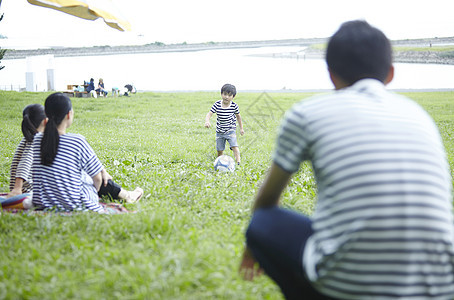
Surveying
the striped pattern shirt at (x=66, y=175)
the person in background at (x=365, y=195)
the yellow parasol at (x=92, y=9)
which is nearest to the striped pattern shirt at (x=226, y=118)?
the yellow parasol at (x=92, y=9)

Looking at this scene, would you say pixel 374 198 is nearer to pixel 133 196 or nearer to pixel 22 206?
pixel 133 196

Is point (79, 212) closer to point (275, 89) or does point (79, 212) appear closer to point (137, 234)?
point (137, 234)

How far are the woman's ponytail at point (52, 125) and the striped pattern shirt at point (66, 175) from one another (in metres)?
0.07

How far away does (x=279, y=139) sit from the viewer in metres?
1.94

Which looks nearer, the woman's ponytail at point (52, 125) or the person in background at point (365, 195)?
the person in background at point (365, 195)

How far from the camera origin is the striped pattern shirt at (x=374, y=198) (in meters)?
1.72

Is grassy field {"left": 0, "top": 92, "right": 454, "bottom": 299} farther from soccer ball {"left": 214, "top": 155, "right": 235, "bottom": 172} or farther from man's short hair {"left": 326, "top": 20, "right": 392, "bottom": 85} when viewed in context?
man's short hair {"left": 326, "top": 20, "right": 392, "bottom": 85}

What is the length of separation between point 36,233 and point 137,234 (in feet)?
2.80

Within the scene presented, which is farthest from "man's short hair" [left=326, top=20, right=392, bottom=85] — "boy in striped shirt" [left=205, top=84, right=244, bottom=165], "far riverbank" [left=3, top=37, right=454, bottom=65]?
"far riverbank" [left=3, top=37, right=454, bottom=65]

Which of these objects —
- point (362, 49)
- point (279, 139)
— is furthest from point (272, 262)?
point (362, 49)

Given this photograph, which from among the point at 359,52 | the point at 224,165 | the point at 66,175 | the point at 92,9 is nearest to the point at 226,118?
the point at 224,165

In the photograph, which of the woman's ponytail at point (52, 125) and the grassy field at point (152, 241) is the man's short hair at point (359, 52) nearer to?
the grassy field at point (152, 241)

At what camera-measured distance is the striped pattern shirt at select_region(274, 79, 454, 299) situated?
5.66ft

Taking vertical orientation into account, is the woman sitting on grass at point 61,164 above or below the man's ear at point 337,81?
below
